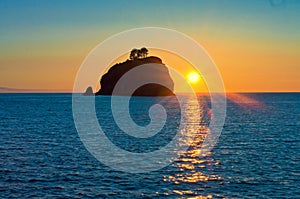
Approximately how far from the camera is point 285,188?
37.0 m

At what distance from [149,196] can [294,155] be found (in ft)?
93.1

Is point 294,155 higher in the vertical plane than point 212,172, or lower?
higher

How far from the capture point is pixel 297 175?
41844 mm

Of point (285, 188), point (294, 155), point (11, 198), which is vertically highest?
point (294, 155)

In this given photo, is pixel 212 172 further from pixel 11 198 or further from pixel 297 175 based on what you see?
pixel 11 198

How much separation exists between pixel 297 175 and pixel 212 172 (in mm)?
9457

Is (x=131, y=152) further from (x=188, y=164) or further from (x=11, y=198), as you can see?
(x=11, y=198)

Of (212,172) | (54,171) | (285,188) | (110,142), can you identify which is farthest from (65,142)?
(285,188)

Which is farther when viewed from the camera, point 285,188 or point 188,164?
point 188,164

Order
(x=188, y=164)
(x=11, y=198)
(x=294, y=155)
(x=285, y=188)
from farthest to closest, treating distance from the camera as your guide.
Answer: (x=294, y=155) < (x=188, y=164) < (x=285, y=188) < (x=11, y=198)

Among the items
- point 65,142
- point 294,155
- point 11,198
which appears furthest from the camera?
point 65,142

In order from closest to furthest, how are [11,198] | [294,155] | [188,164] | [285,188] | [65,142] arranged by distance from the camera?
[11,198]
[285,188]
[188,164]
[294,155]
[65,142]

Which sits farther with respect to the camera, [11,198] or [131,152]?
[131,152]

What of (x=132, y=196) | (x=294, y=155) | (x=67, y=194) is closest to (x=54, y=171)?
(x=67, y=194)
